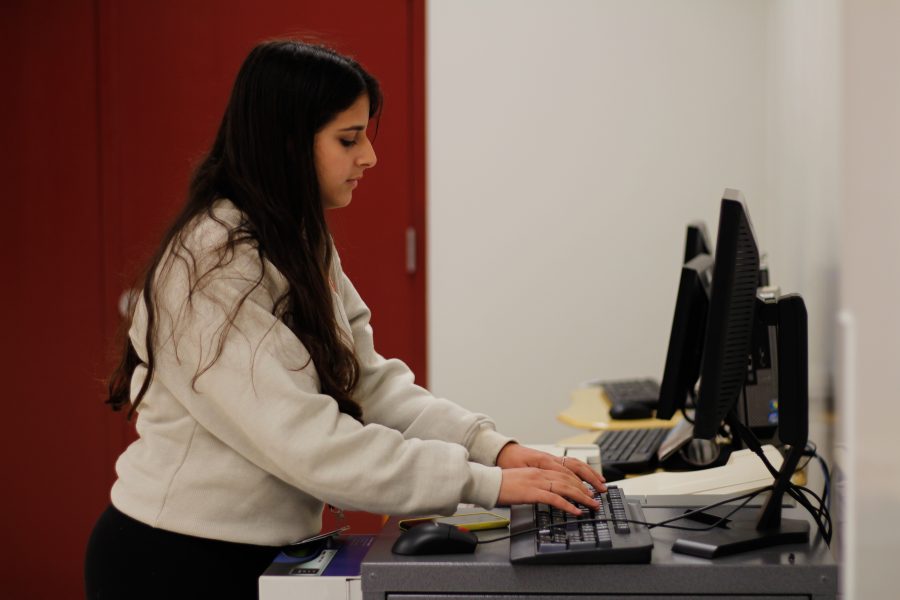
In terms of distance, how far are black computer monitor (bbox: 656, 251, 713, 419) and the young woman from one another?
0.17 meters

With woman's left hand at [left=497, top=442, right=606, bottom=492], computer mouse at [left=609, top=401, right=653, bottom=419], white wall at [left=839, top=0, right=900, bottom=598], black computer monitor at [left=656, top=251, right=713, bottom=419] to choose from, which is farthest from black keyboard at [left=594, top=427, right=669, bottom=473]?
white wall at [left=839, top=0, right=900, bottom=598]

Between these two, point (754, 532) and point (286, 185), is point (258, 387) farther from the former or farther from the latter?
point (754, 532)

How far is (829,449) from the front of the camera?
5.88 feet

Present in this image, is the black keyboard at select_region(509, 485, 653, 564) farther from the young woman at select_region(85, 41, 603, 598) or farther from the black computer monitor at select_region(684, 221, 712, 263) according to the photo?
the black computer monitor at select_region(684, 221, 712, 263)

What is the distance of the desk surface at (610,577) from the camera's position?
1.15 metres

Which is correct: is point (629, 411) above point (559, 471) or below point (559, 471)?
below

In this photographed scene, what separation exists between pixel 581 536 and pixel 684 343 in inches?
18.0

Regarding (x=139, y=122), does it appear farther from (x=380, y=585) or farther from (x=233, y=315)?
(x=380, y=585)

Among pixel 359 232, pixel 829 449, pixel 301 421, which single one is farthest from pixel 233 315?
pixel 359 232

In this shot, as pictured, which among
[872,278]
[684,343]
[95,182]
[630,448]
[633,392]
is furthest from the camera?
[95,182]

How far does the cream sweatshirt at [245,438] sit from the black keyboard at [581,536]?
0.08m

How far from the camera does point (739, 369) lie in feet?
4.36

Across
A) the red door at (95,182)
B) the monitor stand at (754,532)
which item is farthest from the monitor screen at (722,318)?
the red door at (95,182)

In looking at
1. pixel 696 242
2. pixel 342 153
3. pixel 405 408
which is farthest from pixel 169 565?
pixel 696 242
